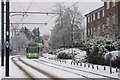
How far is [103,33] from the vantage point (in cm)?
3984

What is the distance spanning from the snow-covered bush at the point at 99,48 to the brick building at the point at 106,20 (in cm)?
96

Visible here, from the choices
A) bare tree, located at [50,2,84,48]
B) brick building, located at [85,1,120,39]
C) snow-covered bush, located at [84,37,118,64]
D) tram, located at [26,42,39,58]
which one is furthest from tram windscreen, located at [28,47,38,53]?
snow-covered bush, located at [84,37,118,64]

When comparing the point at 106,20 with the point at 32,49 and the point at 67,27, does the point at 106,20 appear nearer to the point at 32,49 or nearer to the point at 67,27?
the point at 32,49

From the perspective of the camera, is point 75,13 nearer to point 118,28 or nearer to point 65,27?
point 65,27

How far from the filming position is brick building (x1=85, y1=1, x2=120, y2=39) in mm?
35531

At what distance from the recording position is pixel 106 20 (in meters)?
40.1

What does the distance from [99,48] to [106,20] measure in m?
6.31

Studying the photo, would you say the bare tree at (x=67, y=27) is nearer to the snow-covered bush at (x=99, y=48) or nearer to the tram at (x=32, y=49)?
the tram at (x=32, y=49)

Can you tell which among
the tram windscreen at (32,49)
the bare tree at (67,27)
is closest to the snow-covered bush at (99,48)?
the tram windscreen at (32,49)

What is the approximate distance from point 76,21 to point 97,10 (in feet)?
17.9

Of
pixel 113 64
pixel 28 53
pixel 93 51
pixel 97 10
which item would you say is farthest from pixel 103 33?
pixel 97 10

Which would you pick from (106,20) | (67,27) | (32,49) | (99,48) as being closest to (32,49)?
(32,49)

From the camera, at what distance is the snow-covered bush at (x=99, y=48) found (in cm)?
3469

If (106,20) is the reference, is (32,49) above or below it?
below
